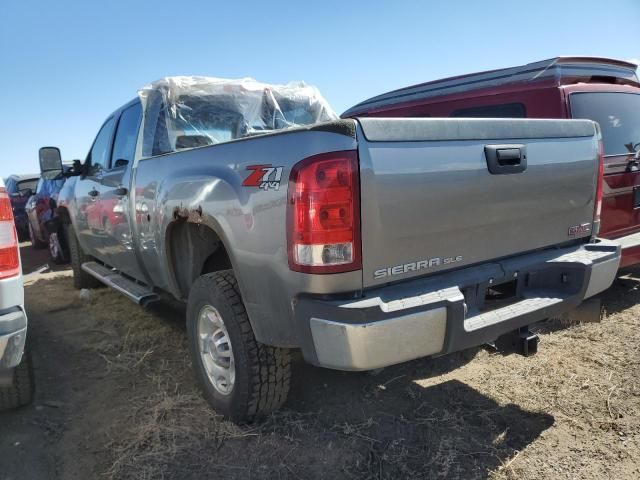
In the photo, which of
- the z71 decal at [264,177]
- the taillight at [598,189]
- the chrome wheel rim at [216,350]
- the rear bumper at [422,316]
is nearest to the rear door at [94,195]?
the chrome wheel rim at [216,350]

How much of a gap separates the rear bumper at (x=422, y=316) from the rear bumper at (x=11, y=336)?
1.32m

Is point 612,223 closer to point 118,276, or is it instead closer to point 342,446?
point 342,446

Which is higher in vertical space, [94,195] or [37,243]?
[94,195]

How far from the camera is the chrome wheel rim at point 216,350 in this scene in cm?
276

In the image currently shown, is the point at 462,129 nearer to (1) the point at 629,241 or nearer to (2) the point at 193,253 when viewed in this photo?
(2) the point at 193,253

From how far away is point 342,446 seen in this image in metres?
2.52

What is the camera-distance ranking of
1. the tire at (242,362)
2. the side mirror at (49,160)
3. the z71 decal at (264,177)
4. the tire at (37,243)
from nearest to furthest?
the z71 decal at (264,177) < the tire at (242,362) < the side mirror at (49,160) < the tire at (37,243)

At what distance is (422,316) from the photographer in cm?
203

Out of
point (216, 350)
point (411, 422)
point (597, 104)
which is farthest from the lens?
point (597, 104)

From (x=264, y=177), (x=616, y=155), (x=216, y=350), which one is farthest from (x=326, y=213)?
(x=616, y=155)

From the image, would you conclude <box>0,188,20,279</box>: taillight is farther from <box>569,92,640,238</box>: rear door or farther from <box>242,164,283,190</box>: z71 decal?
<box>569,92,640,238</box>: rear door

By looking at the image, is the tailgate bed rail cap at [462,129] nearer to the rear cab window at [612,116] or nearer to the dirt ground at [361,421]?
the rear cab window at [612,116]

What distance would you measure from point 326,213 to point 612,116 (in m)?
3.44

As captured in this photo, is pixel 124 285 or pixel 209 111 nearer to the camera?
pixel 209 111
